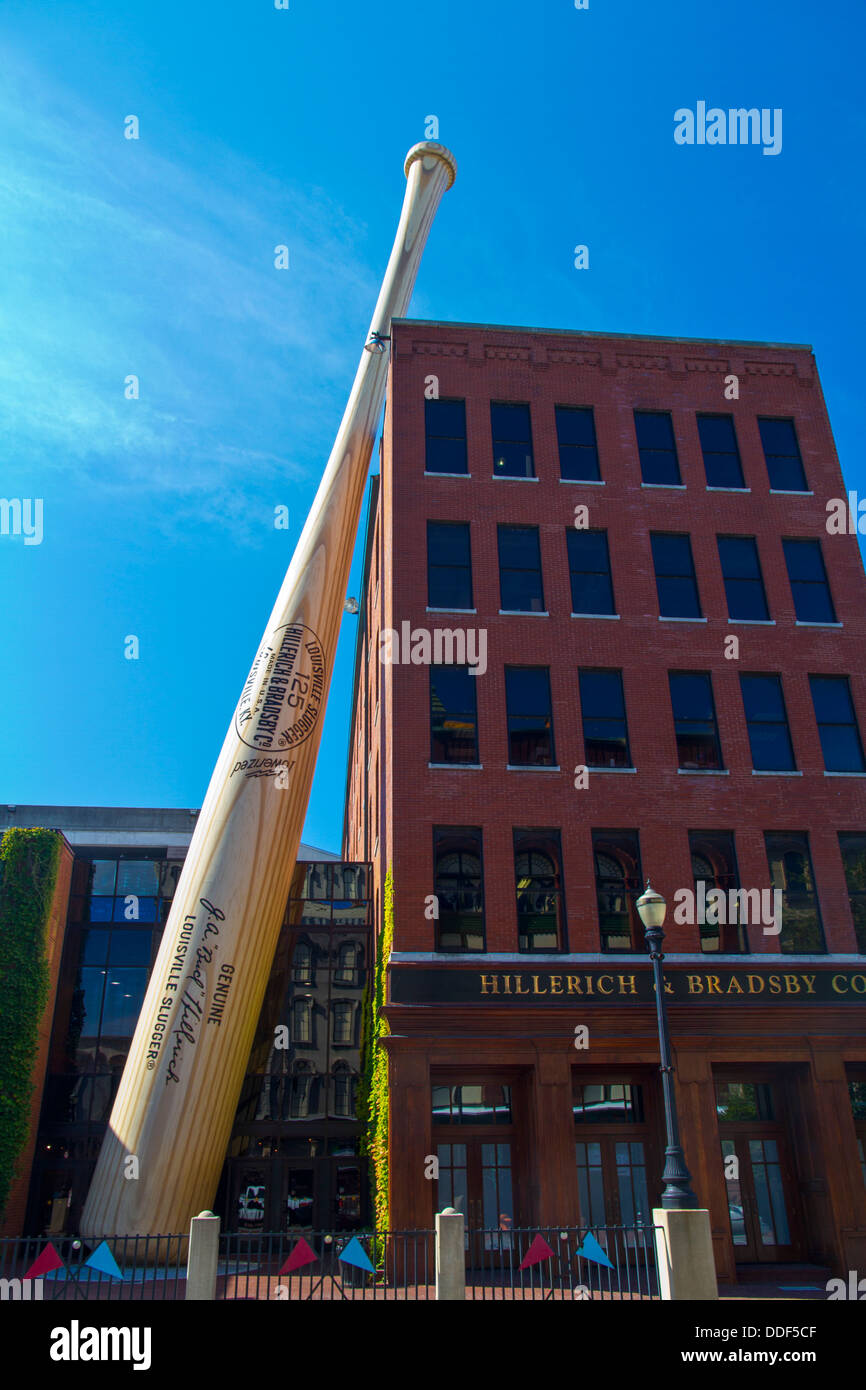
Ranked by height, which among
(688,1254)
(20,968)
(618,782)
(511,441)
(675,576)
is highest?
(511,441)

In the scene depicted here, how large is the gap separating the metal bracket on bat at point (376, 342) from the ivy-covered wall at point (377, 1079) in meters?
14.0

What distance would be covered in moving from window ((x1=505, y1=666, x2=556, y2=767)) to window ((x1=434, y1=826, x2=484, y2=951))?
6.61 feet

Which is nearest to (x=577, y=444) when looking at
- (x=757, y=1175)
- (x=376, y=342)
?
(x=376, y=342)

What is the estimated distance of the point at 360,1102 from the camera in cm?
2208

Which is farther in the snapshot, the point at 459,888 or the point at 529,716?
the point at 529,716

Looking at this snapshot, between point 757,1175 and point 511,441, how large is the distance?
1710 centimetres

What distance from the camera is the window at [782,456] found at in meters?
25.4

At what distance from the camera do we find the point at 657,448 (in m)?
25.4

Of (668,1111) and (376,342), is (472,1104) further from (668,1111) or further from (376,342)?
(376,342)

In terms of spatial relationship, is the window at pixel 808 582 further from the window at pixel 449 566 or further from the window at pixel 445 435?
the window at pixel 445 435

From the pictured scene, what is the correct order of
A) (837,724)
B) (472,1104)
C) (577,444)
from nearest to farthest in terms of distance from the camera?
(472,1104) → (837,724) → (577,444)

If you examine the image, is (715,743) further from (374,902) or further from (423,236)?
(423,236)
